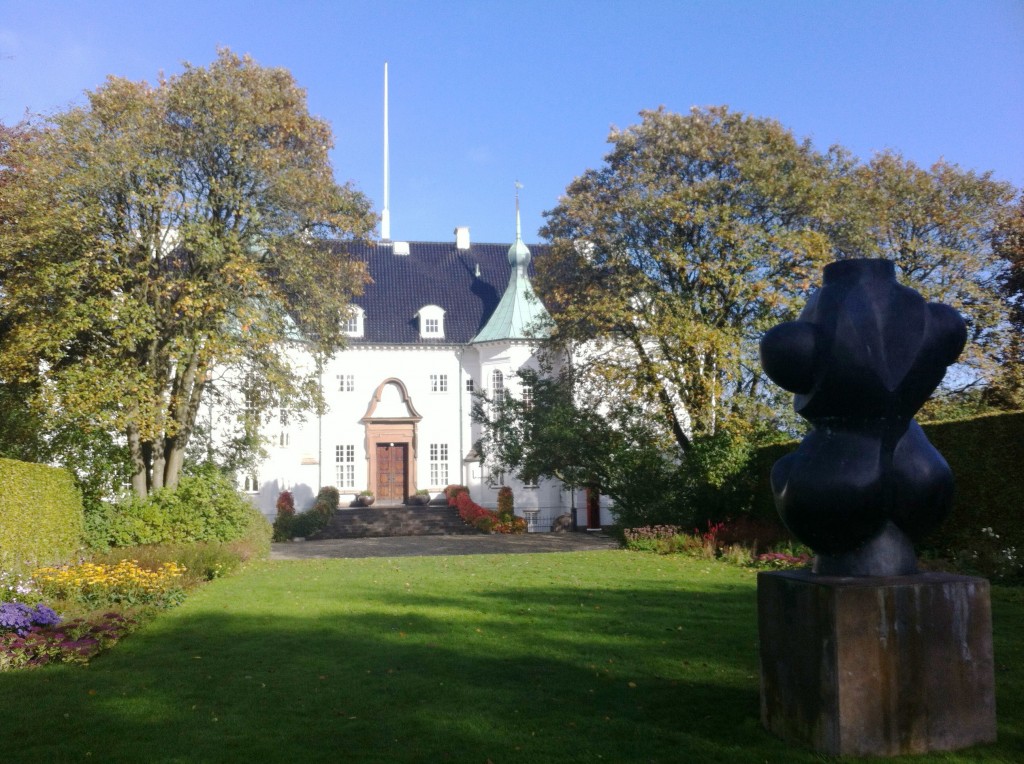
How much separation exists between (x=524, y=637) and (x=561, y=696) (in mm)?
2726

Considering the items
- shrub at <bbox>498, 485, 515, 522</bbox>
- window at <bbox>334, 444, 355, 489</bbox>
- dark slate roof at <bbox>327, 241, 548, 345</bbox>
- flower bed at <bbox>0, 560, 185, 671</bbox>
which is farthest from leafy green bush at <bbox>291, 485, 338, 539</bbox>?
flower bed at <bbox>0, 560, 185, 671</bbox>

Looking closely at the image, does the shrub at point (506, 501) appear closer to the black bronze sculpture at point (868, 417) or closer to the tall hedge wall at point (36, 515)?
the tall hedge wall at point (36, 515)

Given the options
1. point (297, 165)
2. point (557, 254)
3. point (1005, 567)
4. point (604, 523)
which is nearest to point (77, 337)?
point (297, 165)

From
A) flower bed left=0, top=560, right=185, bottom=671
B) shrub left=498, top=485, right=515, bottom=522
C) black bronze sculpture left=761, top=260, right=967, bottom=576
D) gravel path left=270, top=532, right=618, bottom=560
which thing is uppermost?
black bronze sculpture left=761, top=260, right=967, bottom=576

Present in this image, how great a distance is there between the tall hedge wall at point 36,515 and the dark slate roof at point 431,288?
2529cm

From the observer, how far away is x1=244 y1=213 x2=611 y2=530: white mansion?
1641 inches

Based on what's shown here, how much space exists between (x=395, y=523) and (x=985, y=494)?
2513 cm

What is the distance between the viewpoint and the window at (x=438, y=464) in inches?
1697

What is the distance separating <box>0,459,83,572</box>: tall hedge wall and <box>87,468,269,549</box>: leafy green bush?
1167 millimetres

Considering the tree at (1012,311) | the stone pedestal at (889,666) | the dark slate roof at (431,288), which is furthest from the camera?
the dark slate roof at (431,288)

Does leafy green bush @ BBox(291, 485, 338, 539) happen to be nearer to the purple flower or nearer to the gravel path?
the gravel path

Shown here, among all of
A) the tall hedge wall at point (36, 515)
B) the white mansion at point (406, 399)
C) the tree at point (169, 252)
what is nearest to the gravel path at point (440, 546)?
the tree at point (169, 252)

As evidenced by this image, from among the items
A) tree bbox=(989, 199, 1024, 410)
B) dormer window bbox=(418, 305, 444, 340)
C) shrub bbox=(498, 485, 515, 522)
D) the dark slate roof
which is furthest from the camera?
the dark slate roof

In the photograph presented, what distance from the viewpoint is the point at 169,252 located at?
68.9 feet
